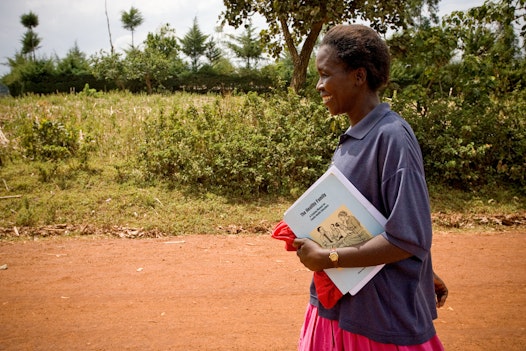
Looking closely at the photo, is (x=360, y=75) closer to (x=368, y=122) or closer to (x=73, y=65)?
(x=368, y=122)

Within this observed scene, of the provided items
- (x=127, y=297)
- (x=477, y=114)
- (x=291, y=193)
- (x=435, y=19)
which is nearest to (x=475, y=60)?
(x=477, y=114)

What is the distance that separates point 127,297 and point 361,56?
3397 mm

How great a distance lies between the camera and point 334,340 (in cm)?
169

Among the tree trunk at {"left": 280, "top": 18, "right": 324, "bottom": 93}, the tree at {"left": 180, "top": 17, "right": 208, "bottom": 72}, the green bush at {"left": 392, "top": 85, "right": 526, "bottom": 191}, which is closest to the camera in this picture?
the green bush at {"left": 392, "top": 85, "right": 526, "bottom": 191}

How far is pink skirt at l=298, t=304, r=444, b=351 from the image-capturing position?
156cm

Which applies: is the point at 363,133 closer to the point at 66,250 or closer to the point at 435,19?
the point at 66,250

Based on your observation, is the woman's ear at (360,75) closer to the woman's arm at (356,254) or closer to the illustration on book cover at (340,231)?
the illustration on book cover at (340,231)

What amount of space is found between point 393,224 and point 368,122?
1.33 ft

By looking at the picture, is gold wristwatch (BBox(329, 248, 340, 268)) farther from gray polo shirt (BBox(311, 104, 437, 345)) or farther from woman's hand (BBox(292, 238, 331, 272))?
gray polo shirt (BBox(311, 104, 437, 345))

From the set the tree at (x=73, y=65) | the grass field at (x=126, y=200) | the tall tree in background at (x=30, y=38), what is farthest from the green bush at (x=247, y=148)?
the tall tree in background at (x=30, y=38)

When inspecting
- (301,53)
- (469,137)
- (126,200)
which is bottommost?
(126,200)

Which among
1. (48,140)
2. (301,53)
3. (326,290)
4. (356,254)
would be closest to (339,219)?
(356,254)

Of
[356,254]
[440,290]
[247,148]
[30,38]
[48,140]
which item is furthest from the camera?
[30,38]

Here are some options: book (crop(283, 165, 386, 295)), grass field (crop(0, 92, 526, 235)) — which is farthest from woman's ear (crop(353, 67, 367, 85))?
grass field (crop(0, 92, 526, 235))
